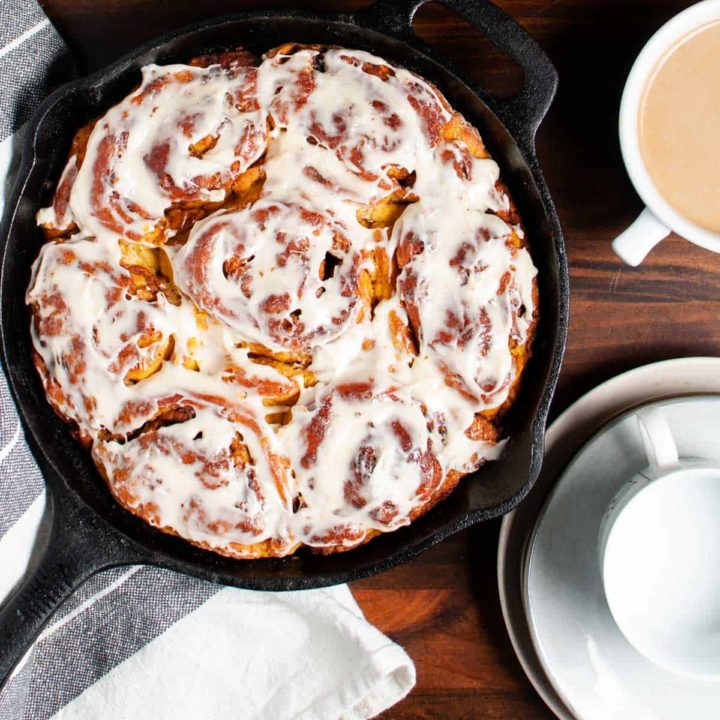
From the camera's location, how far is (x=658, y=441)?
197cm

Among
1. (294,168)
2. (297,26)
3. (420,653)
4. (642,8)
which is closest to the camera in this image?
(294,168)

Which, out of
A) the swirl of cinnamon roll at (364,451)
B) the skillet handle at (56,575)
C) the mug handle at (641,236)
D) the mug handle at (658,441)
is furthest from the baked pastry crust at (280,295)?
the mug handle at (658,441)

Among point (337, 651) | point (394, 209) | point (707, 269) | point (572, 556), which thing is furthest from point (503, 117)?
point (337, 651)

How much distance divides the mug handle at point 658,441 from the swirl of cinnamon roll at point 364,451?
49cm

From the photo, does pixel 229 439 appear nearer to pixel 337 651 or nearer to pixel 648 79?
pixel 337 651

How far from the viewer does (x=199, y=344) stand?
5.89 feet

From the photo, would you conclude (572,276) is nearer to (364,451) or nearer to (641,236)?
(641,236)

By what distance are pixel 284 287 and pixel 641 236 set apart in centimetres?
75

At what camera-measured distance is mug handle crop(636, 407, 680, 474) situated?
1.97 m

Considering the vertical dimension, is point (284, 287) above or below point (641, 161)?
above

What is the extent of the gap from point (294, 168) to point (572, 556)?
1.10 metres

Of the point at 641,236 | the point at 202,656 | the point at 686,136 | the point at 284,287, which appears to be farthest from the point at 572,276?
the point at 202,656

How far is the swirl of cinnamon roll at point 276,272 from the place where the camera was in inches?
67.3

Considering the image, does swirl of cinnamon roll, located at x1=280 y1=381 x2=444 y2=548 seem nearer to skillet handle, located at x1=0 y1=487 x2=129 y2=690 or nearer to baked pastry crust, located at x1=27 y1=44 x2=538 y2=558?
baked pastry crust, located at x1=27 y1=44 x2=538 y2=558
